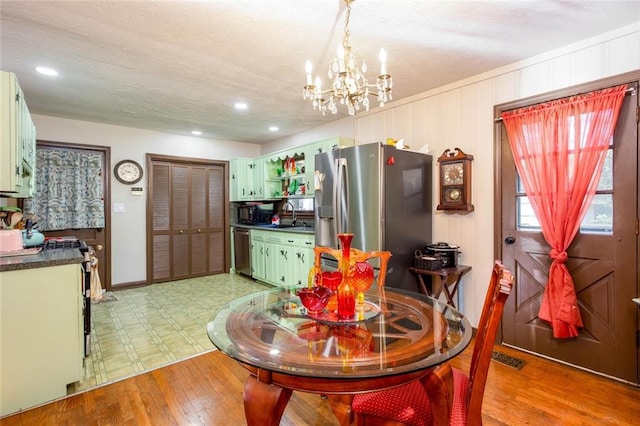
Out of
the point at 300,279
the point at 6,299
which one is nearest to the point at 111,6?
the point at 6,299

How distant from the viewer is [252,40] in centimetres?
228

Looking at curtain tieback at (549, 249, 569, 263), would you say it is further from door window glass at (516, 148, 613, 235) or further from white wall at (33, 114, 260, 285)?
white wall at (33, 114, 260, 285)

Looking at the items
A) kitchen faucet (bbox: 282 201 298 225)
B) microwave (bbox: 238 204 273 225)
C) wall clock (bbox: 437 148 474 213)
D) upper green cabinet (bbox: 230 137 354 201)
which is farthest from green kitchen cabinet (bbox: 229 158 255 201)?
wall clock (bbox: 437 148 474 213)

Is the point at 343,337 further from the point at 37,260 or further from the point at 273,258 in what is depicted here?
the point at 273,258

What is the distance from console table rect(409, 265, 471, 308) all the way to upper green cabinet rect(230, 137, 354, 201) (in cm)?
204

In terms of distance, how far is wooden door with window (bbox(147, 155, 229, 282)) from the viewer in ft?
16.5

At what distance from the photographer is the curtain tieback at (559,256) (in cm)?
237

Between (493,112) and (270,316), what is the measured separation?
2664 millimetres

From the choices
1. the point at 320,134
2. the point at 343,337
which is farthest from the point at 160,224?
the point at 343,337

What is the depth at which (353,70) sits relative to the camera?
1769 millimetres

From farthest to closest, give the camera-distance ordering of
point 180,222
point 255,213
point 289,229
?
point 255,213 → point 180,222 → point 289,229

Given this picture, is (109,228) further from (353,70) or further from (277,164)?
(353,70)

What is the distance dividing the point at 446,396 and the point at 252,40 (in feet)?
8.01

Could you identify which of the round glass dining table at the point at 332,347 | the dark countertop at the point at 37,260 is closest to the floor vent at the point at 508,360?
the round glass dining table at the point at 332,347
